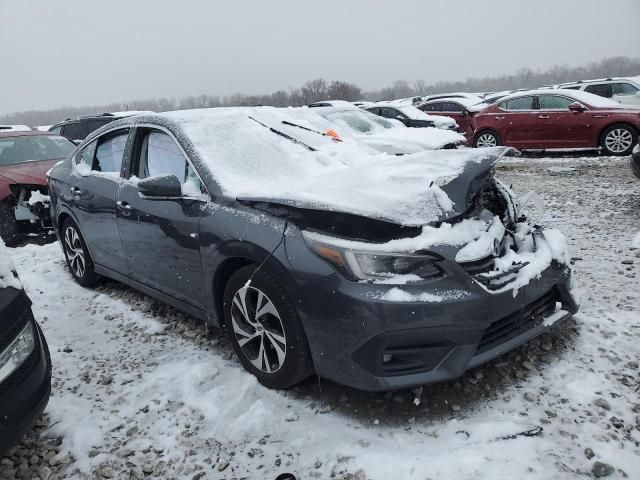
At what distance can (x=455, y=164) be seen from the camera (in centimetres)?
282

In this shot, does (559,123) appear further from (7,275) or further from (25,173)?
(7,275)

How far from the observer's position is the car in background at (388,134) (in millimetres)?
7410

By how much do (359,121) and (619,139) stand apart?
5.34m

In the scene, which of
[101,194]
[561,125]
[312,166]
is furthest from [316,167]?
[561,125]

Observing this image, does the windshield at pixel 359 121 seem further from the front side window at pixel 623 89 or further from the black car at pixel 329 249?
the front side window at pixel 623 89

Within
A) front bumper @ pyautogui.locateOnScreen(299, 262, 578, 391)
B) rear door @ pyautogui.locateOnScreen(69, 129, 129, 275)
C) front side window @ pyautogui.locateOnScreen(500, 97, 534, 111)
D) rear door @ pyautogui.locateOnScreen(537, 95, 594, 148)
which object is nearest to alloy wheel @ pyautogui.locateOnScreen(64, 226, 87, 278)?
rear door @ pyautogui.locateOnScreen(69, 129, 129, 275)

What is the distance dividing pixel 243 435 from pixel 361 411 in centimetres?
62

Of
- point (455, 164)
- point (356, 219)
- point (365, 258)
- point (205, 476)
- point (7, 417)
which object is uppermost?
point (455, 164)

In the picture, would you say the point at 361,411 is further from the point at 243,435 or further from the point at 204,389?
the point at 204,389

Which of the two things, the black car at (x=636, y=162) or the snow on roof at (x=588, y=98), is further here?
the snow on roof at (x=588, y=98)

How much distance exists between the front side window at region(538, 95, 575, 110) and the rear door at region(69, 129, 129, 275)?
946 cm

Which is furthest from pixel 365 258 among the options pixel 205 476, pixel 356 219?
pixel 205 476

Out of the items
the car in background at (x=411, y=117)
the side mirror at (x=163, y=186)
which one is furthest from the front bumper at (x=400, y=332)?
the car in background at (x=411, y=117)

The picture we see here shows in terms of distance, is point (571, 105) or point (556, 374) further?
point (571, 105)
